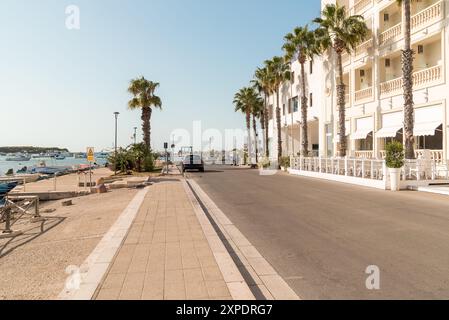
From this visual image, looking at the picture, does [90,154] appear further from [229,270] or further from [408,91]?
[229,270]

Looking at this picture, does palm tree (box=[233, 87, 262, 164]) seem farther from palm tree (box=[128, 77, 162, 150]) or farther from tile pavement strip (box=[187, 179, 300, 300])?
tile pavement strip (box=[187, 179, 300, 300])

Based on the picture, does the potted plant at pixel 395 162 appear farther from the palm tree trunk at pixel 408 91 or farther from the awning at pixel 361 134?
the awning at pixel 361 134

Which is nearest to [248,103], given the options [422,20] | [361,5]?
[361,5]

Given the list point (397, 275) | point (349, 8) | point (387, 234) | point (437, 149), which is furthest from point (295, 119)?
point (397, 275)

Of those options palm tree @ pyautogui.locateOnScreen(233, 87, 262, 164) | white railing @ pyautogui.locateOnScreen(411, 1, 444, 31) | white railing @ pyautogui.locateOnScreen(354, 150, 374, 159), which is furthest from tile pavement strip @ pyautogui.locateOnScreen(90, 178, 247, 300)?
palm tree @ pyautogui.locateOnScreen(233, 87, 262, 164)

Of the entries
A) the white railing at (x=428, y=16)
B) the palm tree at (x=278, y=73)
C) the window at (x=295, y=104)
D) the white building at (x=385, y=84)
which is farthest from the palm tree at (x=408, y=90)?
the window at (x=295, y=104)

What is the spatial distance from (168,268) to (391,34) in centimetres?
2452

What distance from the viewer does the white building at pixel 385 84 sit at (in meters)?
20.5

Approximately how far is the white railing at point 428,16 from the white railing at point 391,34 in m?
1.27

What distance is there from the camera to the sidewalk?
461 cm

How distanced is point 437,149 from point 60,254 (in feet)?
70.9

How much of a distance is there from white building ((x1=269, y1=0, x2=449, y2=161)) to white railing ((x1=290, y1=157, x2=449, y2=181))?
242cm

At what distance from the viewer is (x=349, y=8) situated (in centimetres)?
3047
